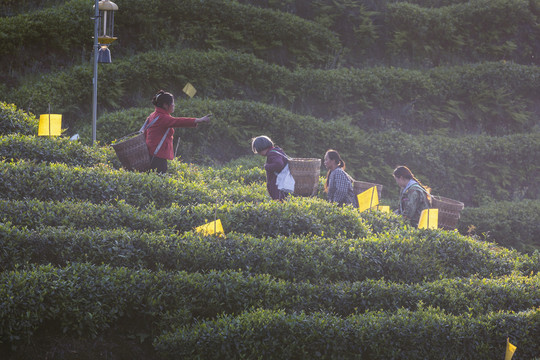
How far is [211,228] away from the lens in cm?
682

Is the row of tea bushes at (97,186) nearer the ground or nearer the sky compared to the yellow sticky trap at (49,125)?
nearer the ground

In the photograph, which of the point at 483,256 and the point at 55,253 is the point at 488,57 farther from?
the point at 55,253

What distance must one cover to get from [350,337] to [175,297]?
5.60ft

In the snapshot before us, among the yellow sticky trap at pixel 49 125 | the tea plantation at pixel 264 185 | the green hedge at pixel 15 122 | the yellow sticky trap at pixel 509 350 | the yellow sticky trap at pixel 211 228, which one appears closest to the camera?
the yellow sticky trap at pixel 509 350

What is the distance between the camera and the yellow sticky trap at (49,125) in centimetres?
931

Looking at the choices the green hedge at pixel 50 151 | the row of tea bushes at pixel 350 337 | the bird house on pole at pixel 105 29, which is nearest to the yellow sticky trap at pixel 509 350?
the row of tea bushes at pixel 350 337

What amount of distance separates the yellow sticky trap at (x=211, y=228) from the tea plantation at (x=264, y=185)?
14cm

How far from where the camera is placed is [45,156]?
904cm

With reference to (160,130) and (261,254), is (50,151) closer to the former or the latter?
(160,130)

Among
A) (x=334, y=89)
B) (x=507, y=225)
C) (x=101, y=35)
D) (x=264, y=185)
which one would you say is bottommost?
(x=507, y=225)

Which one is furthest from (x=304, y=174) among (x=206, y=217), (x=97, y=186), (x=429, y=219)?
(x=97, y=186)

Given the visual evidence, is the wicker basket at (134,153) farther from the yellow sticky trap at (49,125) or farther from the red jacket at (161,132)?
the yellow sticky trap at (49,125)

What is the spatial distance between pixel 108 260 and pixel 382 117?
11.0 m

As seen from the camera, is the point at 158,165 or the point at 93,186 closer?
the point at 93,186
